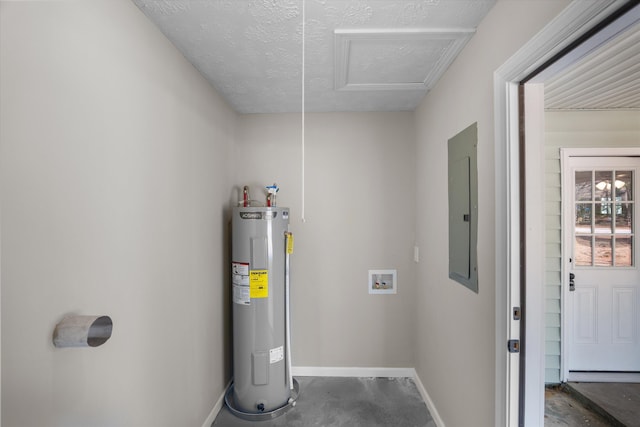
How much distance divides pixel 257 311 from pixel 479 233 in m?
1.58

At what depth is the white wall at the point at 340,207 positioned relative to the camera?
2547 millimetres

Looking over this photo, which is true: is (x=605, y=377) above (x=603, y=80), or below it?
below

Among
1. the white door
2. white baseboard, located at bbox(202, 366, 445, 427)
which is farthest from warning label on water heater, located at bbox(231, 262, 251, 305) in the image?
the white door

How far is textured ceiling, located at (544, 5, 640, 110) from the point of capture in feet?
4.97

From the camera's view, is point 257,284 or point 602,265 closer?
point 257,284

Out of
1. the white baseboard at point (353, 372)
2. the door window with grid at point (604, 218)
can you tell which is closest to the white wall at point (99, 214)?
the white baseboard at point (353, 372)

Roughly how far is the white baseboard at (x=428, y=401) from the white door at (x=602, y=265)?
4.52 ft

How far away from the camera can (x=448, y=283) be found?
5.85 ft

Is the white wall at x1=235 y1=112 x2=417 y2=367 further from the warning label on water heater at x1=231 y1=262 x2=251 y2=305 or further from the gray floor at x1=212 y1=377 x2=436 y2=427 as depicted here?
the warning label on water heater at x1=231 y1=262 x2=251 y2=305

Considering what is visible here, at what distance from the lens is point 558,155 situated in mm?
2461

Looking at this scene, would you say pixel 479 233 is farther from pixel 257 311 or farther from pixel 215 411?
pixel 215 411

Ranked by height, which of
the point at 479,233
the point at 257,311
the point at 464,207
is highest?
the point at 464,207

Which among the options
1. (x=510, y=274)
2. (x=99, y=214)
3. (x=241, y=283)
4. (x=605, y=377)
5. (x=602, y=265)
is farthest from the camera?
(x=602, y=265)

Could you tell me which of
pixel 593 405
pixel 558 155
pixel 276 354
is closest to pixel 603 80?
pixel 558 155
